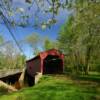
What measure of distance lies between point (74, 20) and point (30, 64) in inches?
808

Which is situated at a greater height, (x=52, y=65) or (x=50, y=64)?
(x=50, y=64)

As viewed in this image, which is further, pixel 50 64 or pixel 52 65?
pixel 50 64

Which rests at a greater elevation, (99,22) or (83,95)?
(99,22)

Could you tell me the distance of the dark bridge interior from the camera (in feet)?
143

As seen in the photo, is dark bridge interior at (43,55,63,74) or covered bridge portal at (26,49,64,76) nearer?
covered bridge portal at (26,49,64,76)

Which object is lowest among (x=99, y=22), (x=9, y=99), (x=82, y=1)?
(x=9, y=99)

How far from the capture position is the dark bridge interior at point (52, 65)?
143ft

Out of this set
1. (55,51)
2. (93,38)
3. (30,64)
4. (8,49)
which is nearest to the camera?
(93,38)

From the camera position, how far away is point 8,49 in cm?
9125

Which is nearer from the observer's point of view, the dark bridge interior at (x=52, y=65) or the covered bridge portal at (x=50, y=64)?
the covered bridge portal at (x=50, y=64)

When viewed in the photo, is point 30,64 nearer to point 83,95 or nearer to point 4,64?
point 83,95

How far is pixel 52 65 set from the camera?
44.7 meters

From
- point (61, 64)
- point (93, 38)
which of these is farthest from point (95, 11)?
point (61, 64)

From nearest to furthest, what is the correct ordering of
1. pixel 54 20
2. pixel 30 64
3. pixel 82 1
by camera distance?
pixel 54 20
pixel 82 1
pixel 30 64
